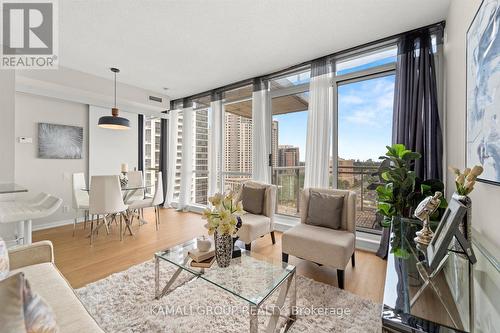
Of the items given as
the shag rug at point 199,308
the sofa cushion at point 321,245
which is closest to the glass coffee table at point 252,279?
the shag rug at point 199,308

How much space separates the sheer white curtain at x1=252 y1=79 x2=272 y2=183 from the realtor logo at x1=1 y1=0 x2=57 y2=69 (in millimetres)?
2892

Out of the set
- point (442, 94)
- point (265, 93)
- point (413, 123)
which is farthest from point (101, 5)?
point (442, 94)

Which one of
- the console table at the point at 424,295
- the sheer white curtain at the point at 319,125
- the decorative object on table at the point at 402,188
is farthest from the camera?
the sheer white curtain at the point at 319,125

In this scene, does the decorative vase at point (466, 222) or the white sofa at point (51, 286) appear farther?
the decorative vase at point (466, 222)

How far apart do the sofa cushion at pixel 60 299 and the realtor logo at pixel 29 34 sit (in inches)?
104

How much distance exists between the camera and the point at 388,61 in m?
2.96

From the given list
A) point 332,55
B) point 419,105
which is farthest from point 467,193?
point 332,55

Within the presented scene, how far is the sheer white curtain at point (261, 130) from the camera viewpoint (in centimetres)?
404

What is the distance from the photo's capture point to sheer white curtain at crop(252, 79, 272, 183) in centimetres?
404

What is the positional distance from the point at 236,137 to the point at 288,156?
4.61 feet

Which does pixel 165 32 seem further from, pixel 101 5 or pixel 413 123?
pixel 413 123

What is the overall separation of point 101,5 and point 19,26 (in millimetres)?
1299

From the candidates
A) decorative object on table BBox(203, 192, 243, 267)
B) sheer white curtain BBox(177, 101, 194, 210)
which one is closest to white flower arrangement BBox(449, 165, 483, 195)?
decorative object on table BBox(203, 192, 243, 267)

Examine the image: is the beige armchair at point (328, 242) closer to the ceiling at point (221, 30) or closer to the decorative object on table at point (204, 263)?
the decorative object on table at point (204, 263)
